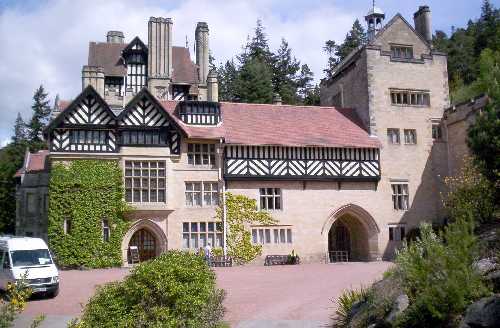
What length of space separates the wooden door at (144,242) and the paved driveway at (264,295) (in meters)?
3.64

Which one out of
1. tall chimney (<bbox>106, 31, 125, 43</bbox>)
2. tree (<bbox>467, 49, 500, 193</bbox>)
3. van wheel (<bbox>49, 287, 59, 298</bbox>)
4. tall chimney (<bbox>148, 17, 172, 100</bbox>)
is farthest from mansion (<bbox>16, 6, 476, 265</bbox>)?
tall chimney (<bbox>106, 31, 125, 43</bbox>)

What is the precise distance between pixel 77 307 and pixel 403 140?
21.4 m

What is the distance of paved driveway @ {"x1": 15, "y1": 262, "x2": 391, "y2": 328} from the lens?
12.5m

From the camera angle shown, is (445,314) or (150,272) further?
(150,272)

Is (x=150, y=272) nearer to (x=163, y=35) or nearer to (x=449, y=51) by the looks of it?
(x=163, y=35)

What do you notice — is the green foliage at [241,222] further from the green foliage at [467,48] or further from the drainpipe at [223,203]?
the green foliage at [467,48]

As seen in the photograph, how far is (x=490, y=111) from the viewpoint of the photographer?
51.7 feet

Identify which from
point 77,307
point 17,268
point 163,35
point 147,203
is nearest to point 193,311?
point 77,307

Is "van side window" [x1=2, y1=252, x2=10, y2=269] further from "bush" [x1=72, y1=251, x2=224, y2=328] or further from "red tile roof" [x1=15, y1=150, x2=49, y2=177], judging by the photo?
"red tile roof" [x1=15, y1=150, x2=49, y2=177]

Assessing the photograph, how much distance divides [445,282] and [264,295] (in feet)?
26.5

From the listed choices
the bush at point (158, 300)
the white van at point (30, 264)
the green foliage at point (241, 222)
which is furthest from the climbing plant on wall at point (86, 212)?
the bush at point (158, 300)

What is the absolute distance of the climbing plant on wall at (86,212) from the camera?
24.6 metres

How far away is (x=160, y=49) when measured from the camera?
123 feet

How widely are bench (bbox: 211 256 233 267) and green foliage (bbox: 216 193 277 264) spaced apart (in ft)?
1.34
